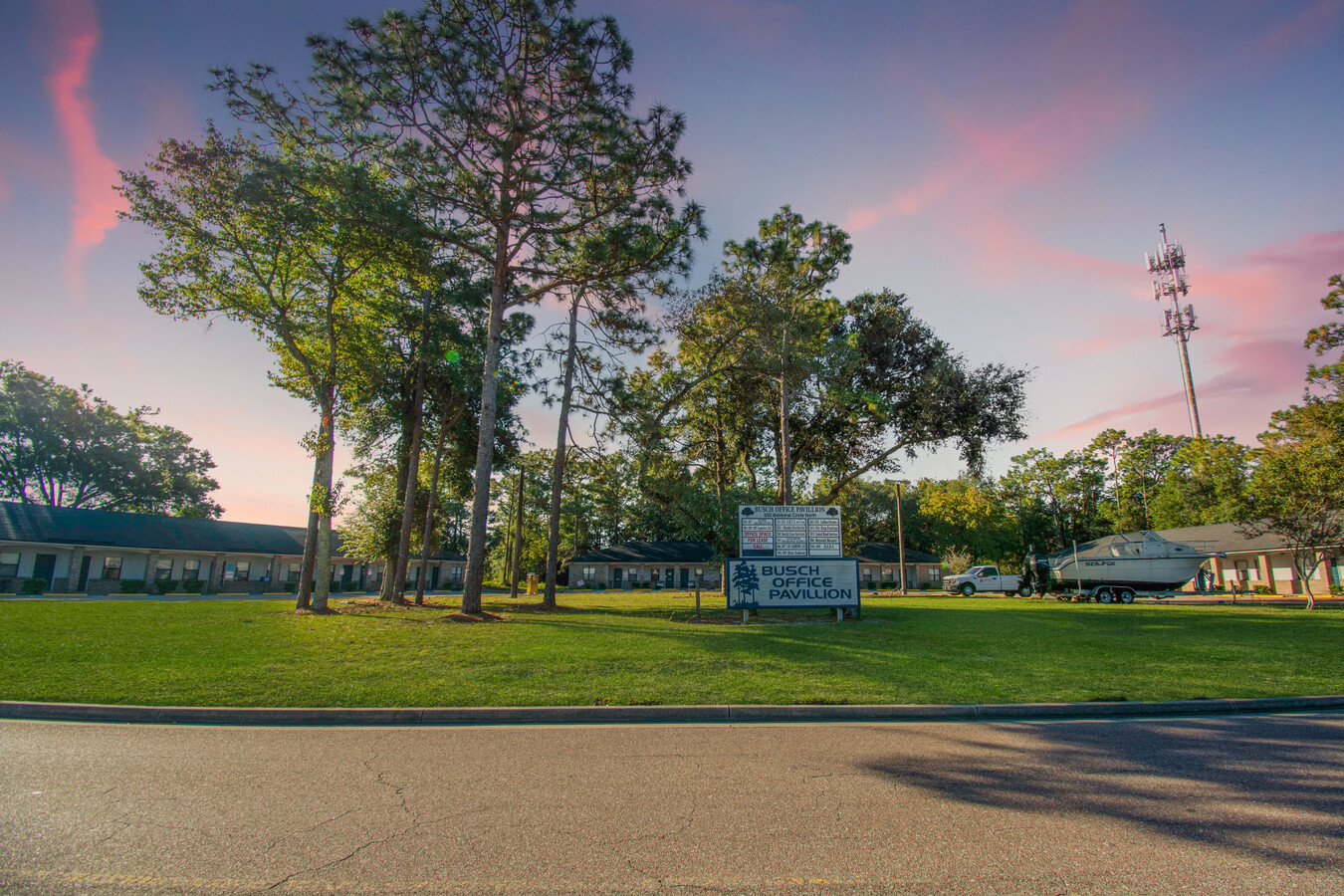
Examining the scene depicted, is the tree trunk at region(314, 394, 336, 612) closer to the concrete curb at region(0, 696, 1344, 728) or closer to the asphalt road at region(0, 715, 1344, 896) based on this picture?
the concrete curb at region(0, 696, 1344, 728)

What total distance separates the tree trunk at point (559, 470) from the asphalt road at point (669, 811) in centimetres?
1715

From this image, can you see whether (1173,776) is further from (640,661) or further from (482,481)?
(482,481)

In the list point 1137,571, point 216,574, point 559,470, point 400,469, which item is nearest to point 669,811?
point 559,470

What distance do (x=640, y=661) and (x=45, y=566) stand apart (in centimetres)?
4622

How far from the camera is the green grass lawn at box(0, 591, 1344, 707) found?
28.4 ft

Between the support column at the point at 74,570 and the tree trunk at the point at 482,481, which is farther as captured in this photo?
the support column at the point at 74,570

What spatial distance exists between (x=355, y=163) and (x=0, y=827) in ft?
68.9

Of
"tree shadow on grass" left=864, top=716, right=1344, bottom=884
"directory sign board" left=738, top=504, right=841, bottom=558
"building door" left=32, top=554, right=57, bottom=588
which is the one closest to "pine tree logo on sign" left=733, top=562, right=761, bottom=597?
"directory sign board" left=738, top=504, right=841, bottom=558

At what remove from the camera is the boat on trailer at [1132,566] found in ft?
94.7

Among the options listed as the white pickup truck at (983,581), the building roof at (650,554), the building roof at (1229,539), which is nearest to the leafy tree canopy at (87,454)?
the building roof at (650,554)

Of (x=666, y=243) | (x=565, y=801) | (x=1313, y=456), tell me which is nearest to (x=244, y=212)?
(x=666, y=243)

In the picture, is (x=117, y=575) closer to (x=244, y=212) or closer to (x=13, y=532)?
(x=13, y=532)

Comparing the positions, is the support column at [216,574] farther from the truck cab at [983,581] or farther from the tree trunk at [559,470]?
the truck cab at [983,581]

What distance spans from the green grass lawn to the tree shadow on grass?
5.04 ft
